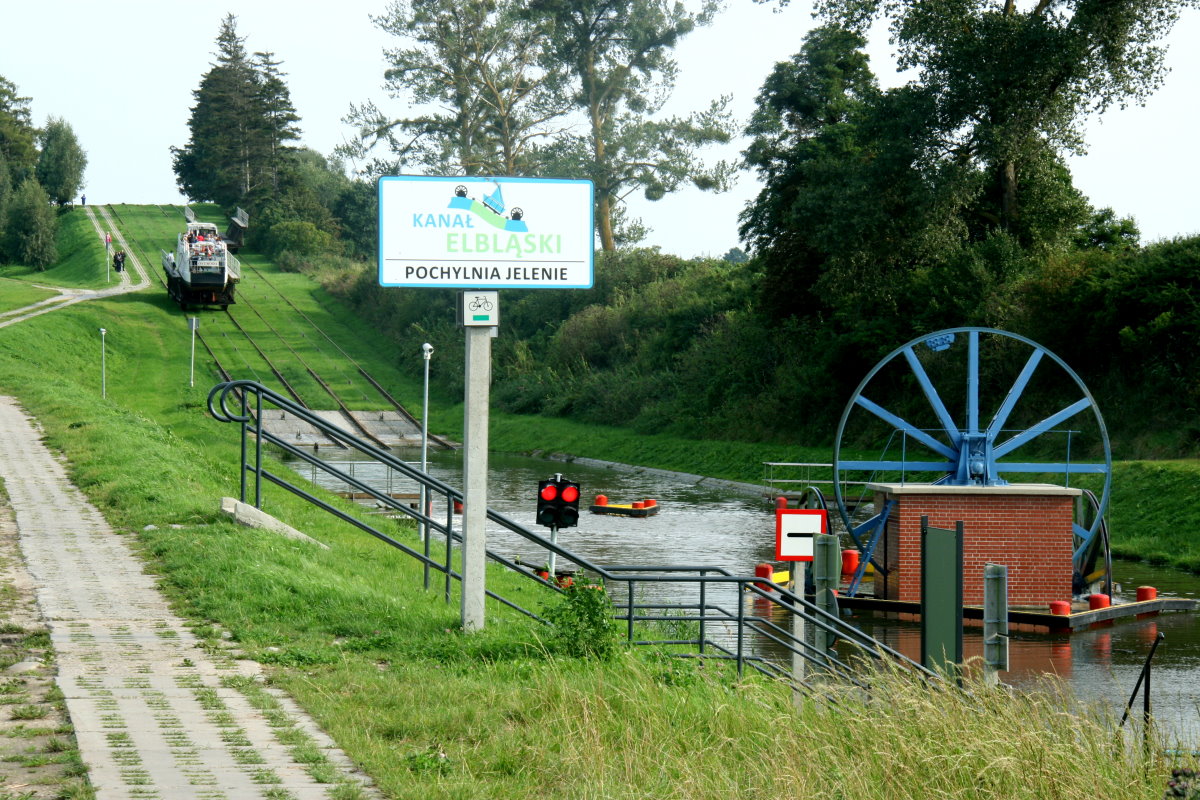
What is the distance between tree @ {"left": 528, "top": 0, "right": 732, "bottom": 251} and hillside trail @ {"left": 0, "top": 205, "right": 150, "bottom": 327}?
2648 cm

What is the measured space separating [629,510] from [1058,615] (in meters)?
14.0

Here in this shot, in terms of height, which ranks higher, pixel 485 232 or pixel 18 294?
pixel 18 294

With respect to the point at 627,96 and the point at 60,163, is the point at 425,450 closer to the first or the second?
the point at 627,96

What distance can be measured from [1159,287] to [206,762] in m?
31.5

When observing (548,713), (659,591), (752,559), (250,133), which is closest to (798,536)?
(548,713)

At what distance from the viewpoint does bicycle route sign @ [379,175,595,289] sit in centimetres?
1016

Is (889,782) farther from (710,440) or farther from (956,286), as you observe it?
(710,440)

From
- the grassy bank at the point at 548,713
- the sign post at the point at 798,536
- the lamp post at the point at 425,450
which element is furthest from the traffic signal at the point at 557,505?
the sign post at the point at 798,536

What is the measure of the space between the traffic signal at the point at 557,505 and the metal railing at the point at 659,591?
0.26 meters

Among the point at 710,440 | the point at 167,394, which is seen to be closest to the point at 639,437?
the point at 710,440

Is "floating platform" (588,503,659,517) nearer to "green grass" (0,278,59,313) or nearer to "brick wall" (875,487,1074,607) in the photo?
"brick wall" (875,487,1074,607)

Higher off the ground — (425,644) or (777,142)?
(777,142)

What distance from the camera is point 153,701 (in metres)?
7.61

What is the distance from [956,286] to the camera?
40.2 metres
